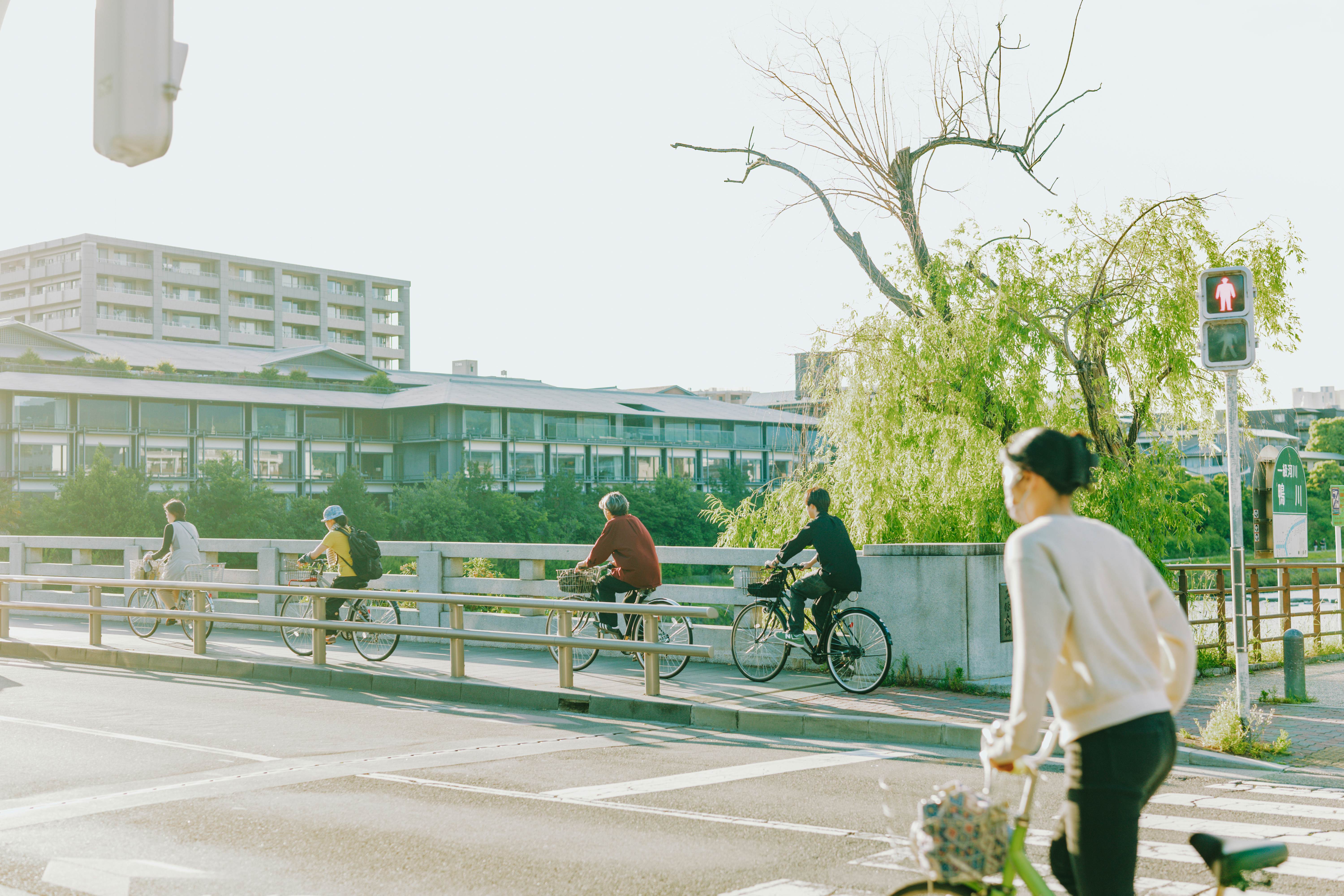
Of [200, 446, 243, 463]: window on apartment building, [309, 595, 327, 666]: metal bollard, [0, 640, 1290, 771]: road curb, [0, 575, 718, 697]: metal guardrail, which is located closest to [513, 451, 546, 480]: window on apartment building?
[200, 446, 243, 463]: window on apartment building

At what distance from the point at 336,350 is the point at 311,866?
8690cm

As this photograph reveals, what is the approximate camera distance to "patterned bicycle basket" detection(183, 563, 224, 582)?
51.8ft

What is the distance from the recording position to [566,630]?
37.2ft

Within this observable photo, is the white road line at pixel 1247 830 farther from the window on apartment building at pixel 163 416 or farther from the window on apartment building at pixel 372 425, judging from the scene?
the window on apartment building at pixel 372 425

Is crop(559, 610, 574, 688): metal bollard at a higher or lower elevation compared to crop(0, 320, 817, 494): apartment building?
lower

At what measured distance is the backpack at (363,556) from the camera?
1392cm

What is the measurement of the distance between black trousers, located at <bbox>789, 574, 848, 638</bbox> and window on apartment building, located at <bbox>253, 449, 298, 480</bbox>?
6910 cm

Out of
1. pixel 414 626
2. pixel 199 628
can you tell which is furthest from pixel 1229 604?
pixel 199 628

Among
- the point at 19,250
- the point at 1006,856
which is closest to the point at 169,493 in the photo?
the point at 19,250

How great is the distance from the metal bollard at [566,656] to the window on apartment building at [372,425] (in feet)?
236

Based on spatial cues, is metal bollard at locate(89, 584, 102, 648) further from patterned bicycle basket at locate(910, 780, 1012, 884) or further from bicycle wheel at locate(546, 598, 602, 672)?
patterned bicycle basket at locate(910, 780, 1012, 884)

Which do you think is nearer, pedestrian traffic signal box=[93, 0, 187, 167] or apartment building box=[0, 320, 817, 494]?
pedestrian traffic signal box=[93, 0, 187, 167]

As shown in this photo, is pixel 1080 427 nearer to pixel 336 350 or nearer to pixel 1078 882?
pixel 1078 882

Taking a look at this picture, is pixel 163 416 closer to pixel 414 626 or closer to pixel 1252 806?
pixel 414 626
